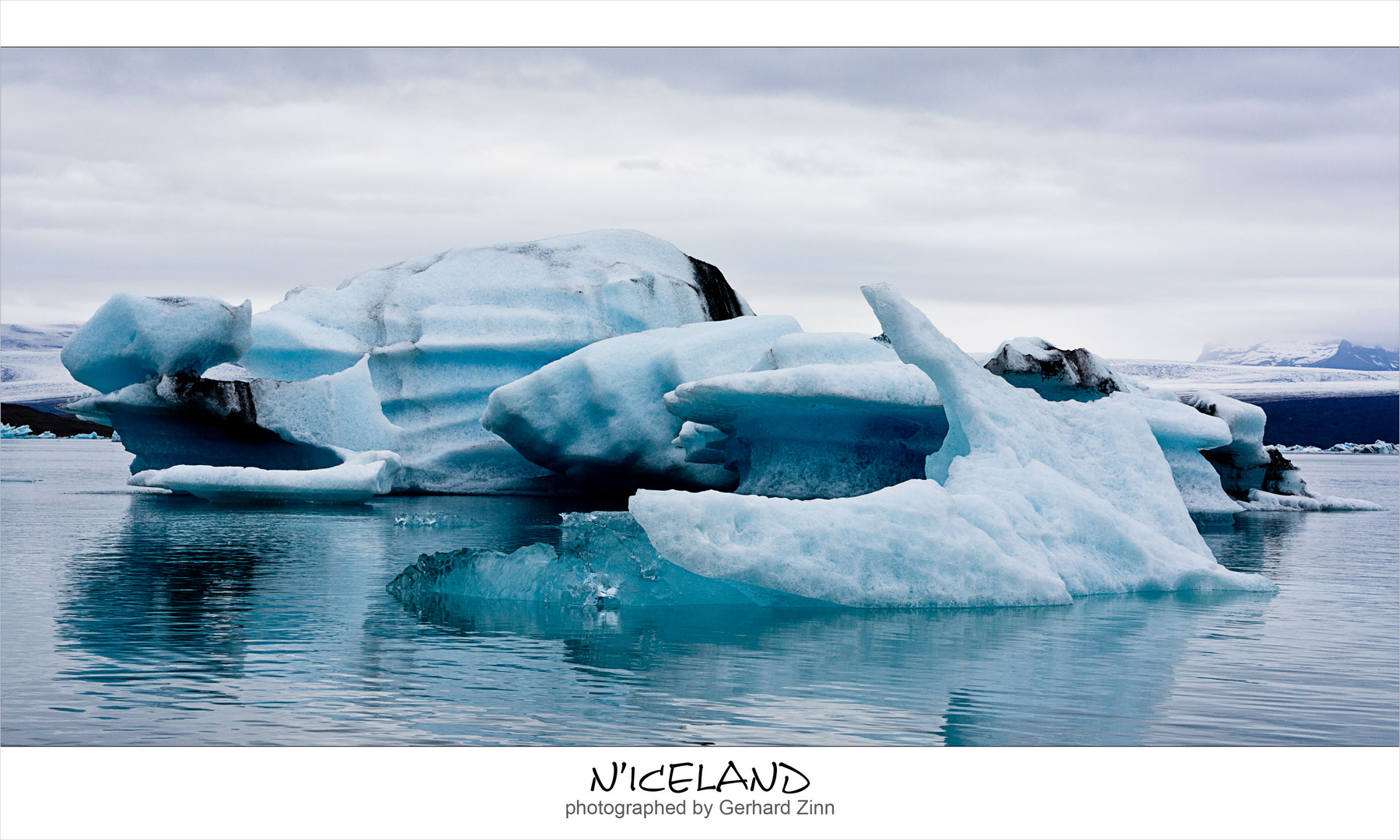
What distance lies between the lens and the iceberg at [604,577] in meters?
5.91

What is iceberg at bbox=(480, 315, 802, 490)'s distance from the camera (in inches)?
519

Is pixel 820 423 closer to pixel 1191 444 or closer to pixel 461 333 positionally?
pixel 1191 444

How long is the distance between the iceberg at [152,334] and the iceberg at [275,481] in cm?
131

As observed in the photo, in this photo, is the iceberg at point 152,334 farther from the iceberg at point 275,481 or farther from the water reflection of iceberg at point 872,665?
the water reflection of iceberg at point 872,665

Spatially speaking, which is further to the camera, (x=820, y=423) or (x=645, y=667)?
(x=820, y=423)

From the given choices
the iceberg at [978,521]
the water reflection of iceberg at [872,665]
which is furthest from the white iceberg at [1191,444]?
the water reflection of iceberg at [872,665]

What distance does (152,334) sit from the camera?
13.7 meters

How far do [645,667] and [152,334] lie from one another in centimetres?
1098

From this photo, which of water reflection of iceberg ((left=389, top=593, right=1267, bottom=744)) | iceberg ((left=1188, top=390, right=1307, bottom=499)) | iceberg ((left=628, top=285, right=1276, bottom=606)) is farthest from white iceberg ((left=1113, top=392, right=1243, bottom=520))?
water reflection of iceberg ((left=389, top=593, right=1267, bottom=744))

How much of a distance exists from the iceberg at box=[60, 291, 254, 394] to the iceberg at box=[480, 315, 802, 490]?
9.97 feet

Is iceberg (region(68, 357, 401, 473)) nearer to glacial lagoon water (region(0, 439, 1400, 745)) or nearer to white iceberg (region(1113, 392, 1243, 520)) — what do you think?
glacial lagoon water (region(0, 439, 1400, 745))

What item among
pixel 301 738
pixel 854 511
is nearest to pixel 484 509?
pixel 854 511

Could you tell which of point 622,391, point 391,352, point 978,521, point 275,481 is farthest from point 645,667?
point 391,352

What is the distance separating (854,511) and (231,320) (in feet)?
33.3
